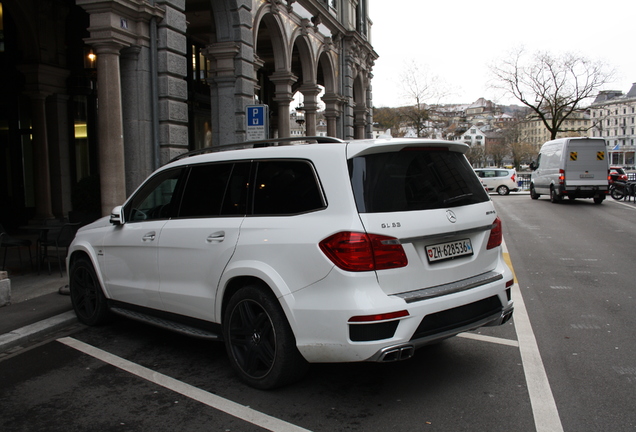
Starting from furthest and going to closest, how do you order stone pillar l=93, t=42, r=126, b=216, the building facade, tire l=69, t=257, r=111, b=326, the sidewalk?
1. the building facade
2. stone pillar l=93, t=42, r=126, b=216
3. tire l=69, t=257, r=111, b=326
4. the sidewalk

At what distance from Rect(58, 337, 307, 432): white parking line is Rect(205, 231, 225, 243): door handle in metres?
1.09

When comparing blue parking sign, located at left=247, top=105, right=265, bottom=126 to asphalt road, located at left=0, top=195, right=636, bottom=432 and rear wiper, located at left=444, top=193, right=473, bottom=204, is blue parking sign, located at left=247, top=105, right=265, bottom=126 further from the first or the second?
rear wiper, located at left=444, top=193, right=473, bottom=204

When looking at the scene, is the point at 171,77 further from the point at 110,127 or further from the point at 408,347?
the point at 408,347

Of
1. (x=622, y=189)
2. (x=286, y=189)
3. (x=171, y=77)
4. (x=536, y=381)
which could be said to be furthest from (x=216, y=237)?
(x=622, y=189)

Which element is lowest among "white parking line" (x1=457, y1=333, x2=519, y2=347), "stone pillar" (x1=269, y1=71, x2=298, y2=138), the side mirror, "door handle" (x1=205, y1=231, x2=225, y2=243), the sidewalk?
"white parking line" (x1=457, y1=333, x2=519, y2=347)

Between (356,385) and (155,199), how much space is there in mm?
2487

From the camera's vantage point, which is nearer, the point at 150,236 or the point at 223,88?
the point at 150,236

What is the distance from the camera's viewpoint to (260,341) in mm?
3982

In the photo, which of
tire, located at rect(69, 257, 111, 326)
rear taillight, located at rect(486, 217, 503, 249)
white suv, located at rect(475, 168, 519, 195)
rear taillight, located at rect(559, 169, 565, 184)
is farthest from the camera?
white suv, located at rect(475, 168, 519, 195)

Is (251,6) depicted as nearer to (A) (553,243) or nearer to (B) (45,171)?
(B) (45,171)

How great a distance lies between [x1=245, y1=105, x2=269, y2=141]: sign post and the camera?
1046 cm

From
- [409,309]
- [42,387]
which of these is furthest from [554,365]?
[42,387]

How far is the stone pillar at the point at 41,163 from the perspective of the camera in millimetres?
14242

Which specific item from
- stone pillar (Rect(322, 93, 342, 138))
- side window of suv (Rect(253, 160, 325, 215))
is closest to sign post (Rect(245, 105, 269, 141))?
side window of suv (Rect(253, 160, 325, 215))
